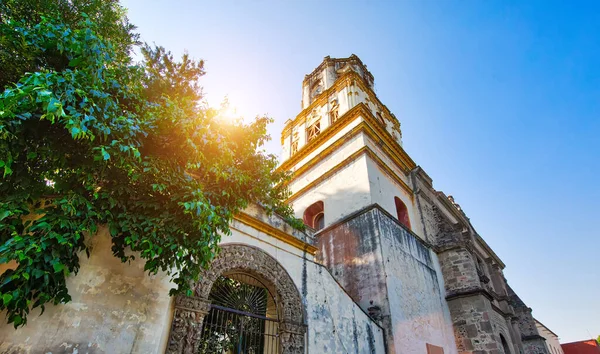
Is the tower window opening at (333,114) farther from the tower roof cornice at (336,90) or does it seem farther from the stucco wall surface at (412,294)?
the stucco wall surface at (412,294)

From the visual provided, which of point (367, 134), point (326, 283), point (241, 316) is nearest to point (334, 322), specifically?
point (326, 283)

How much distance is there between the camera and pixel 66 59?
13.1ft

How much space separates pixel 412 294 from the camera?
368 inches

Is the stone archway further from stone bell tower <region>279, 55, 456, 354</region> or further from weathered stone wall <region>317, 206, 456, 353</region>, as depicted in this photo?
weathered stone wall <region>317, 206, 456, 353</region>

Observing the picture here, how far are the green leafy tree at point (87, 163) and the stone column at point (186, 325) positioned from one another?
1.27ft

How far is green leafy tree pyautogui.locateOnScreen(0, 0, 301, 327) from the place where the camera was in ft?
10.5

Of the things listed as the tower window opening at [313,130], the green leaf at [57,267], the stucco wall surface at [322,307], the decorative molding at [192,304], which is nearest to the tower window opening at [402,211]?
the tower window opening at [313,130]

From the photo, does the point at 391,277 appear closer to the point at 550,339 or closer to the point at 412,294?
the point at 412,294

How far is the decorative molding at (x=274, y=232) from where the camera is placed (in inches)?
255

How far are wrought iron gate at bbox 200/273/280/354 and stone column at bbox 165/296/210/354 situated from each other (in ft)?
1.47

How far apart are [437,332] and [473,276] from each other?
108 inches

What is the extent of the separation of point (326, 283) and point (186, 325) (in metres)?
3.60

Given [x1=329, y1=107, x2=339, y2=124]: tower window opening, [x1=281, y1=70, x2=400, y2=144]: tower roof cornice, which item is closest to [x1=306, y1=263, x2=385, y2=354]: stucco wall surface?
[x1=329, y1=107, x2=339, y2=124]: tower window opening

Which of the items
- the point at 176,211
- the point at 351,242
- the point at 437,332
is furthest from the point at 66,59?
the point at 437,332
